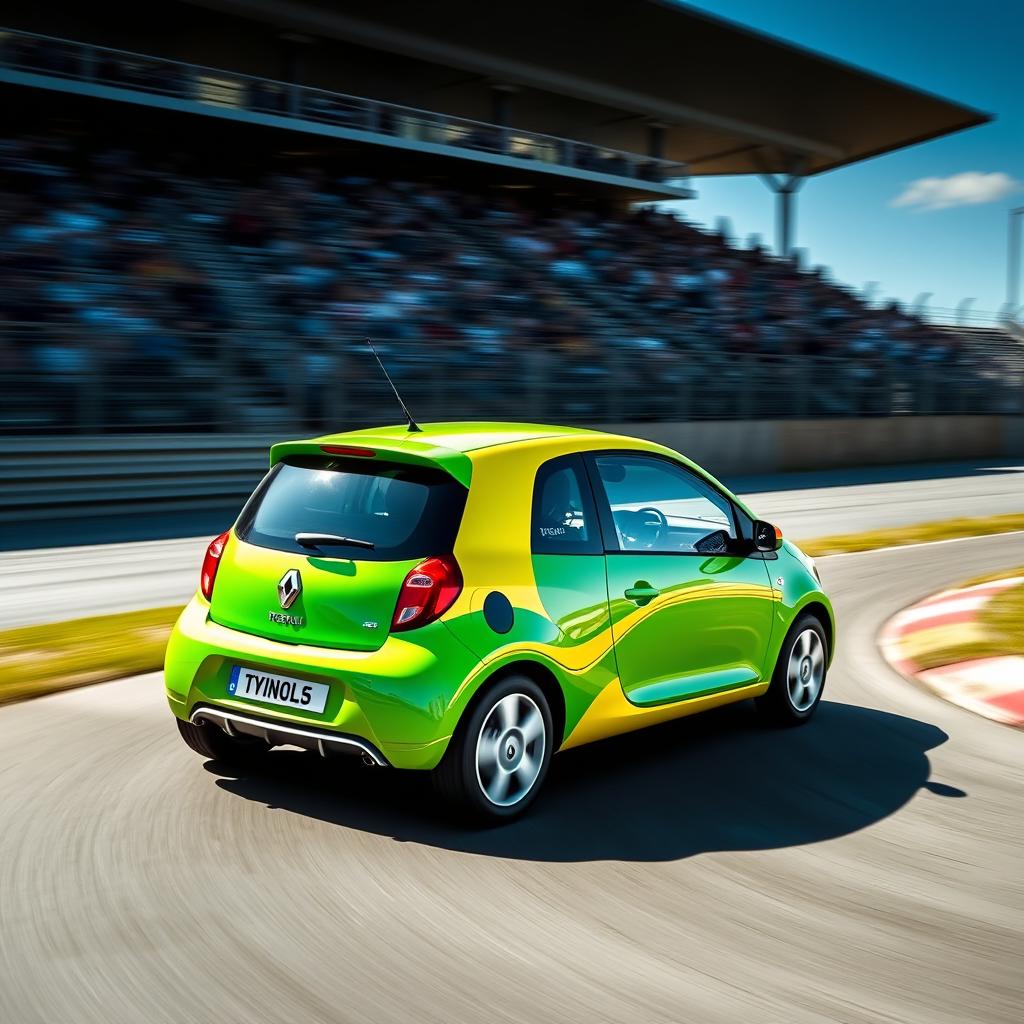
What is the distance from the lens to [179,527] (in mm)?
15297

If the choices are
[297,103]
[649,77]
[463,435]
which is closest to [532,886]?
[463,435]

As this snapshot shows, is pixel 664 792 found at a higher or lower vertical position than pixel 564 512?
lower

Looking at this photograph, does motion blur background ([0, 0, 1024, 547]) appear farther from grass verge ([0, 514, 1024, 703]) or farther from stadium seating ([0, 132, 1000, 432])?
grass verge ([0, 514, 1024, 703])

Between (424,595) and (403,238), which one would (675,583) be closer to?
(424,595)

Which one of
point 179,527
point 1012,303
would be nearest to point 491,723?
point 179,527

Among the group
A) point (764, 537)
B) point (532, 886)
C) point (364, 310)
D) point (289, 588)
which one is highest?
point (364, 310)

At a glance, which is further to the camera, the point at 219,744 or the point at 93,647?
the point at 93,647

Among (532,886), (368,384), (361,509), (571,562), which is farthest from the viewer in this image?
(368,384)

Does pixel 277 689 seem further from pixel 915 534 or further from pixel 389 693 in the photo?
pixel 915 534

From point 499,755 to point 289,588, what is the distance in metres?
0.99

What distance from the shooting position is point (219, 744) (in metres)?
5.42

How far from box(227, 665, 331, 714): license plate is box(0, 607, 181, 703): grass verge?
98.1 inches

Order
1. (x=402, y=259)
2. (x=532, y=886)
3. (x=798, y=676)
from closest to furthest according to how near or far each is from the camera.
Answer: (x=532, y=886) → (x=798, y=676) → (x=402, y=259)

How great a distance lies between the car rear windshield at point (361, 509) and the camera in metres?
4.75
